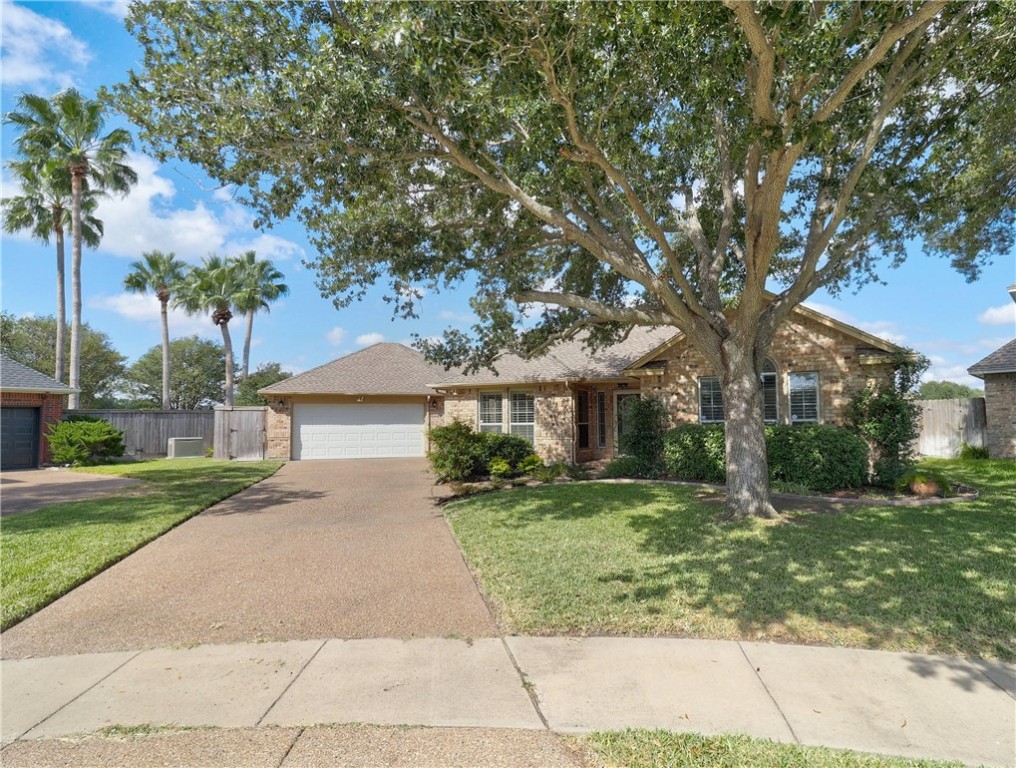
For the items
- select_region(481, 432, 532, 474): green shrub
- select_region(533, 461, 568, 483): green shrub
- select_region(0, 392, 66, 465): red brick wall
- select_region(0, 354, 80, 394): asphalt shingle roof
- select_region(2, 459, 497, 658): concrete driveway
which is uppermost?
select_region(0, 354, 80, 394): asphalt shingle roof

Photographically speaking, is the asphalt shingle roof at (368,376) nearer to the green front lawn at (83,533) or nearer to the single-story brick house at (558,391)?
the single-story brick house at (558,391)

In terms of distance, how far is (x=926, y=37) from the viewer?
7.18m

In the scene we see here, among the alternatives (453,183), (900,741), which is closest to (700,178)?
(453,183)

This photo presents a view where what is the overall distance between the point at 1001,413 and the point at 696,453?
11.5 m

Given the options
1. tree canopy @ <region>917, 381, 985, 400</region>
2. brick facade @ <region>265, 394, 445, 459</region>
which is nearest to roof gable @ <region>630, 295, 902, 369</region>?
brick facade @ <region>265, 394, 445, 459</region>

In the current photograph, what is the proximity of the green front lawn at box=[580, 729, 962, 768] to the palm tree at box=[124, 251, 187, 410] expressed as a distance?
31617 millimetres

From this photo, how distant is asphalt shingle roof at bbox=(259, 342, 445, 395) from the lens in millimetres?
20828

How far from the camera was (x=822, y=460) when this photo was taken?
1094 centimetres

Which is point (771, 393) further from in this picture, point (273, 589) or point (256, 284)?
point (256, 284)

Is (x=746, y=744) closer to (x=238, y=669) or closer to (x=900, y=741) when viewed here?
(x=900, y=741)

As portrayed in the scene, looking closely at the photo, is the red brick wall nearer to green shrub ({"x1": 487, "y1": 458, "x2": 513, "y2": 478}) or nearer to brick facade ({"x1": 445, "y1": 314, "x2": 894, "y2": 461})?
brick facade ({"x1": 445, "y1": 314, "x2": 894, "y2": 461})

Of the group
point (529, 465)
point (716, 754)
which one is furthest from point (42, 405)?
point (716, 754)

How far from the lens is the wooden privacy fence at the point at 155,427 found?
2209cm

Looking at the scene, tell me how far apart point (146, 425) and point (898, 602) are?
25.2 m
